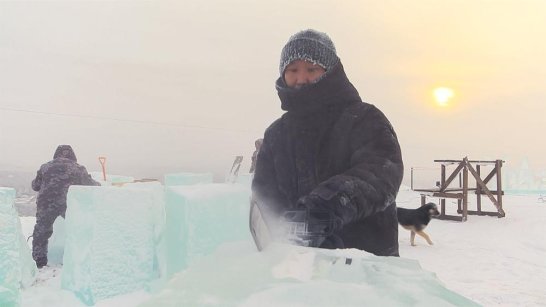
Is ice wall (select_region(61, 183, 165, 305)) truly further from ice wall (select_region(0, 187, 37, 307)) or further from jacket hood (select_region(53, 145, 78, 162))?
jacket hood (select_region(53, 145, 78, 162))

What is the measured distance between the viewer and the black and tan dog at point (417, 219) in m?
9.99

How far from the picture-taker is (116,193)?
567cm

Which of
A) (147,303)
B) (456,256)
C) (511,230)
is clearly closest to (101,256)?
(147,303)

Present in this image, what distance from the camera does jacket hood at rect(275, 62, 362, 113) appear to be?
5.79 ft

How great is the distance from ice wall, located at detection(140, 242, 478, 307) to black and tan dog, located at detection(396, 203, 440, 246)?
947 centimetres

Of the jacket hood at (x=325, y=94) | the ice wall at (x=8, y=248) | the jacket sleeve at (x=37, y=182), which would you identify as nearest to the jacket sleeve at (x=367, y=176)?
the jacket hood at (x=325, y=94)

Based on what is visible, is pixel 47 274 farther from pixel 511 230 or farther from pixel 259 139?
pixel 511 230

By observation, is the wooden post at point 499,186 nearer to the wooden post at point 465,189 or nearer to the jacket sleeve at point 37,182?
the wooden post at point 465,189

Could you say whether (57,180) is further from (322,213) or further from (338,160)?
(322,213)

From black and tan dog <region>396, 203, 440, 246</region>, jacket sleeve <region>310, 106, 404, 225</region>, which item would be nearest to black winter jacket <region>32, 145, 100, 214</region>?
black and tan dog <region>396, 203, 440, 246</region>

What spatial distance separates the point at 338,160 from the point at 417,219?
29.6 feet

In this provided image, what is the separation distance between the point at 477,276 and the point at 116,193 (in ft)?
18.5

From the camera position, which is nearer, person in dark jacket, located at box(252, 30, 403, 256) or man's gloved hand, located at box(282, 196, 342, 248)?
man's gloved hand, located at box(282, 196, 342, 248)

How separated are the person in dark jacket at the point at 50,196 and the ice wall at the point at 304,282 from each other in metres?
7.29
